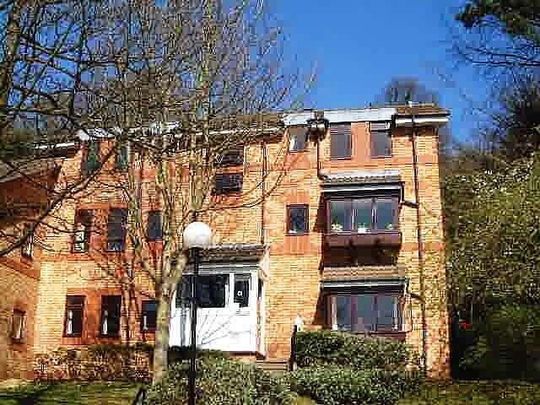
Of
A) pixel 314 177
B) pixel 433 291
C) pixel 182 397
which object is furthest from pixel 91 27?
pixel 314 177

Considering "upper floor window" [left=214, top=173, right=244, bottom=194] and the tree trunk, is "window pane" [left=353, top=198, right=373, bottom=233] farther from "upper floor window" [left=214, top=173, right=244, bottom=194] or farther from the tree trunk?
the tree trunk

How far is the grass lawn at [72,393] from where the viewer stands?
18000mm

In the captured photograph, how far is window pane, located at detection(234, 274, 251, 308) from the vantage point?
24.4 m

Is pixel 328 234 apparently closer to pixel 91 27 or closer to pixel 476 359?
pixel 476 359

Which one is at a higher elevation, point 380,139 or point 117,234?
point 380,139

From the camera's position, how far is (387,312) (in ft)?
78.5

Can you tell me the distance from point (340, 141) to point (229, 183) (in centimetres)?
463

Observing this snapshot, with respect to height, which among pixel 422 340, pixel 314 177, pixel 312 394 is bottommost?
pixel 312 394

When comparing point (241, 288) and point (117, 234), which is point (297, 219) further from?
point (117, 234)

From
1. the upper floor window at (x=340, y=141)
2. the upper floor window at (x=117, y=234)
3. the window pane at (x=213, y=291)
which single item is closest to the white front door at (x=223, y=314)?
the window pane at (x=213, y=291)

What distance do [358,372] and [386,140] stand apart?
10684 millimetres

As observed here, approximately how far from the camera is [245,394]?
15.8 meters

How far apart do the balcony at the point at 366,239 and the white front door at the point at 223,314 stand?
322 centimetres

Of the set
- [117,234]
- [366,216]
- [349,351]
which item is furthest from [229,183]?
[349,351]
